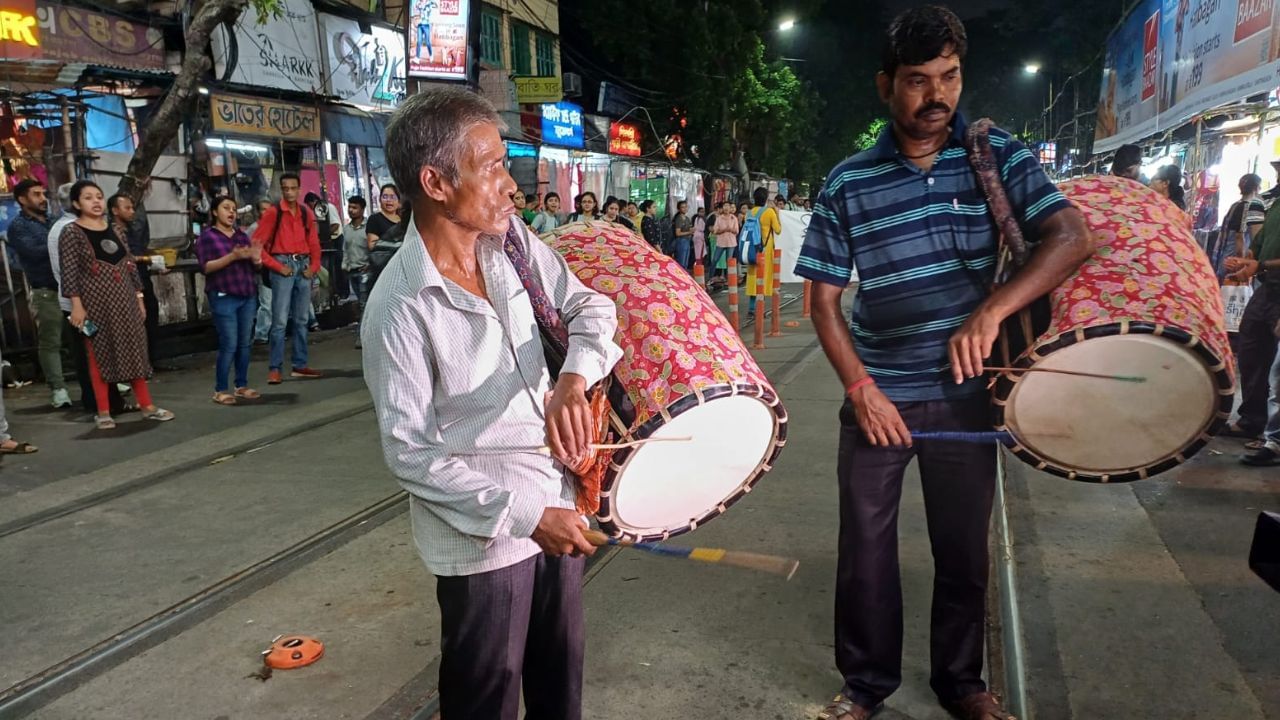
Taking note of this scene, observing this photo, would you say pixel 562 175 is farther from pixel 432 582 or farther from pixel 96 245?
pixel 432 582

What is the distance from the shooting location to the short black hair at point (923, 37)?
2156mm

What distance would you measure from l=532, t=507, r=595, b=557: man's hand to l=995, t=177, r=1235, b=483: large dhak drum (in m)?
1.23

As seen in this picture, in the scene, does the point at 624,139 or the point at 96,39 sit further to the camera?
the point at 624,139

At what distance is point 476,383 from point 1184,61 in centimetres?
1398

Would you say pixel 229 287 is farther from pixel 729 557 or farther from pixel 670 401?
pixel 729 557

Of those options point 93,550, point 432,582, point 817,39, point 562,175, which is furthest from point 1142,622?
point 817,39

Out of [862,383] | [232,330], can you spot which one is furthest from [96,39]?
[862,383]

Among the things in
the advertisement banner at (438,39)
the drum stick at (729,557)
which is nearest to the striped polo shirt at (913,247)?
the drum stick at (729,557)

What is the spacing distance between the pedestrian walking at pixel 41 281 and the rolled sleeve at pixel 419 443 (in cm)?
727

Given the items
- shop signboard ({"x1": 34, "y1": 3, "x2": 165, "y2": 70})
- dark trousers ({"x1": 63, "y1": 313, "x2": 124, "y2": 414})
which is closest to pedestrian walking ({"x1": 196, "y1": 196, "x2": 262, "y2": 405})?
dark trousers ({"x1": 63, "y1": 313, "x2": 124, "y2": 414})

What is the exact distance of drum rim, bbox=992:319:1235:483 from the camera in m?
2.03

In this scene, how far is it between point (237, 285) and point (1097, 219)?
6.82 meters

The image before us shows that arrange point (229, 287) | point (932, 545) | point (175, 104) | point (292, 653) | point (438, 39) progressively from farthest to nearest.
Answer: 1. point (438, 39)
2. point (175, 104)
3. point (229, 287)
4. point (292, 653)
5. point (932, 545)

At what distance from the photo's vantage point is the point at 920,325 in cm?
235
